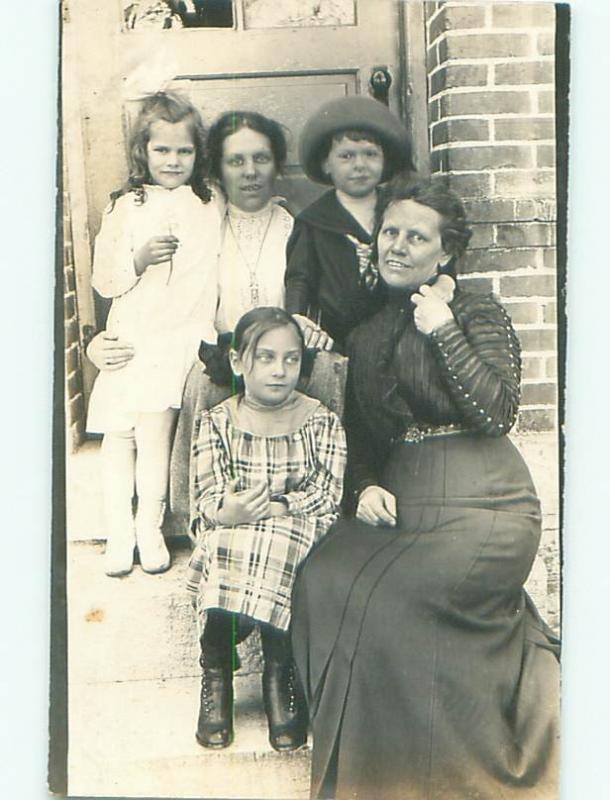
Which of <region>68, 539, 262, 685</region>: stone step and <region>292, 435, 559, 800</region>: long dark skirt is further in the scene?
<region>68, 539, 262, 685</region>: stone step

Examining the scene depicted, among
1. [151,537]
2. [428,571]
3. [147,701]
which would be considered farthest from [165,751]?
[428,571]

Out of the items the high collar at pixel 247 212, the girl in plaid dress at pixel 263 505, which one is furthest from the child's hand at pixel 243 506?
the high collar at pixel 247 212

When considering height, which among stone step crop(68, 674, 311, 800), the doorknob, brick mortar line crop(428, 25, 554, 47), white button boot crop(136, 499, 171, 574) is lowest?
stone step crop(68, 674, 311, 800)

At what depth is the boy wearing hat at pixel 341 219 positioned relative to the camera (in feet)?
8.34

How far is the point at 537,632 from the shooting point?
2598 mm

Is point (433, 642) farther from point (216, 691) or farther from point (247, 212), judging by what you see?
point (247, 212)

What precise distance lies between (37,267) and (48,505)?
0.64 m

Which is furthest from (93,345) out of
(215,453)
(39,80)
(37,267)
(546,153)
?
(546,153)

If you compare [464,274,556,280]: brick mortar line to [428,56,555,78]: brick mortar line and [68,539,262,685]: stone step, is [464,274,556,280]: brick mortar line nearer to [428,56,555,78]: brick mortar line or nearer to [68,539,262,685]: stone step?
[428,56,555,78]: brick mortar line

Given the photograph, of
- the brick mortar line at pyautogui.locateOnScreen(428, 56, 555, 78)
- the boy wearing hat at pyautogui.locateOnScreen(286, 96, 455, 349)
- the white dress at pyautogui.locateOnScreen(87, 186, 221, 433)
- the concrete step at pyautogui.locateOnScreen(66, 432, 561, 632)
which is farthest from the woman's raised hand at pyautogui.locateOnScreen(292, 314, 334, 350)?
the brick mortar line at pyautogui.locateOnScreen(428, 56, 555, 78)

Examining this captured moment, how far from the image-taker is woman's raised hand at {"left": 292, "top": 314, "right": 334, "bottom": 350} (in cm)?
254

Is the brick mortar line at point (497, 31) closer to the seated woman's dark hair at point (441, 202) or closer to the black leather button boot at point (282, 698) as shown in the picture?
the seated woman's dark hair at point (441, 202)

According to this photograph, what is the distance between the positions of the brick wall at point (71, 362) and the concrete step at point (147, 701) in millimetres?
313

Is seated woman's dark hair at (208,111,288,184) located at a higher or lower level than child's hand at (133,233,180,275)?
higher
